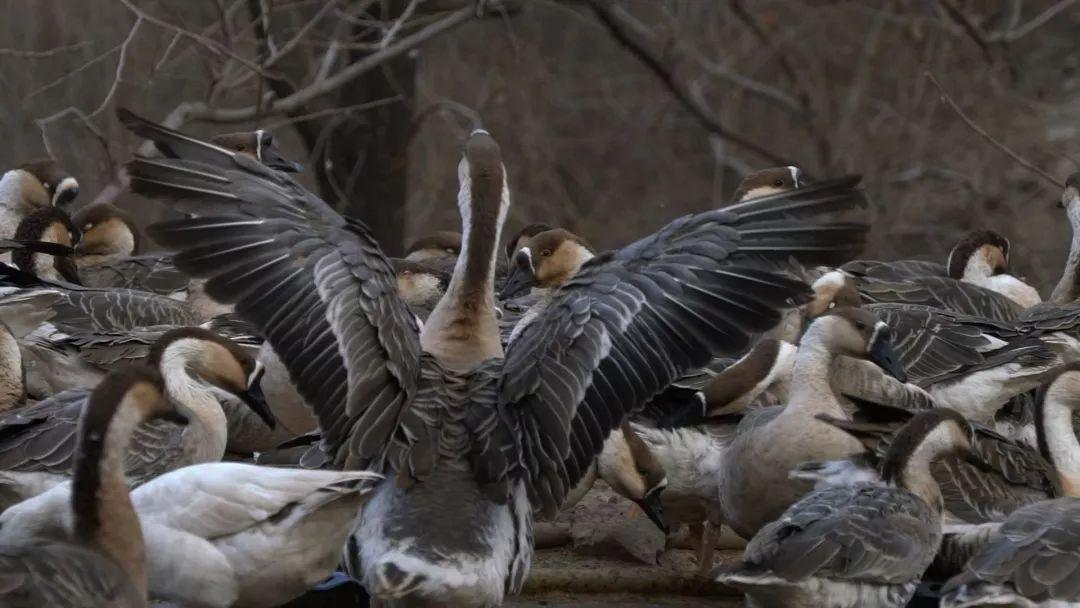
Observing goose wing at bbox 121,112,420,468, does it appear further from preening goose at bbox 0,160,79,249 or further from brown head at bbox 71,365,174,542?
preening goose at bbox 0,160,79,249

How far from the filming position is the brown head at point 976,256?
411 inches

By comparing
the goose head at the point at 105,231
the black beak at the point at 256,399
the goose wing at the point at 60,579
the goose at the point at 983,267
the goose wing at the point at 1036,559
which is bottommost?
the goose at the point at 983,267

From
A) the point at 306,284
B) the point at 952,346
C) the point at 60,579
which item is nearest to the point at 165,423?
the point at 306,284

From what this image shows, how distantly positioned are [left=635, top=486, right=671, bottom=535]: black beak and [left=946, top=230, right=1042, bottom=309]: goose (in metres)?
4.39

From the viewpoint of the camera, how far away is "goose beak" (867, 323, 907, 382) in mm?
6965

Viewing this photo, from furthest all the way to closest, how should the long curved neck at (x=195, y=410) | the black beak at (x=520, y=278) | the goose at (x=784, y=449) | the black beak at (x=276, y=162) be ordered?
the black beak at (x=276, y=162)
the black beak at (x=520, y=278)
the long curved neck at (x=195, y=410)
the goose at (x=784, y=449)

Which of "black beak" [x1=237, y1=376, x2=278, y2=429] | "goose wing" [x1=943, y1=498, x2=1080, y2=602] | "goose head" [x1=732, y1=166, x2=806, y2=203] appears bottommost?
"goose wing" [x1=943, y1=498, x2=1080, y2=602]

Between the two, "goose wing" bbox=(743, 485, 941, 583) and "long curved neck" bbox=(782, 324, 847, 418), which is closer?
"goose wing" bbox=(743, 485, 941, 583)

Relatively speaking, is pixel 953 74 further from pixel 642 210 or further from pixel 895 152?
pixel 642 210

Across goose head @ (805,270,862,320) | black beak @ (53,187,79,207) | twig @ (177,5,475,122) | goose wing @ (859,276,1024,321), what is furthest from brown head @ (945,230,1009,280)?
black beak @ (53,187,79,207)

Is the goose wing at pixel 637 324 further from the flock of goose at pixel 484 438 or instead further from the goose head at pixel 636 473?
the goose head at pixel 636 473

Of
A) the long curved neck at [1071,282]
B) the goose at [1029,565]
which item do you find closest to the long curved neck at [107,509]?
the goose at [1029,565]

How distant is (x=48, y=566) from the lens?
444 centimetres

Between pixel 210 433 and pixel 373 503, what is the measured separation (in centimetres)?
122
